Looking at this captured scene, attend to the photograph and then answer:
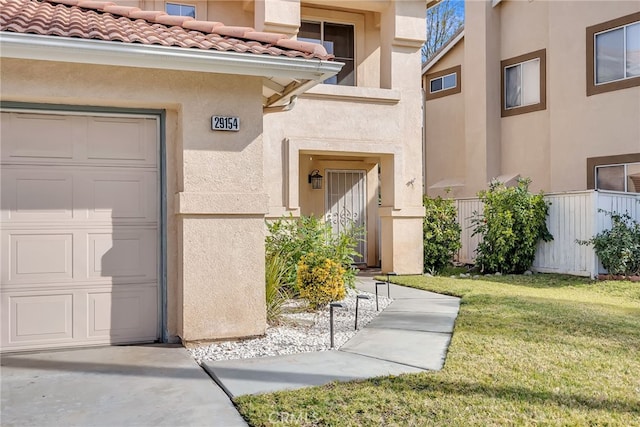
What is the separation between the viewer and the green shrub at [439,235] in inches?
591

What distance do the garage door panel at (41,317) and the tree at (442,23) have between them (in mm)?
27540

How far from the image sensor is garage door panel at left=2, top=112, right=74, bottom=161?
657 cm

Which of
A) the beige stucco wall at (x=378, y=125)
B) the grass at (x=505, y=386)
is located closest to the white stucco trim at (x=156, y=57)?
the grass at (x=505, y=386)

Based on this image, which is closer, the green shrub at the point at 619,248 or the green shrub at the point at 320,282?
the green shrub at the point at 320,282

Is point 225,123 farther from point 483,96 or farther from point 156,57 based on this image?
point 483,96

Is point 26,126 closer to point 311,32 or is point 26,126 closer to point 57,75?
point 57,75

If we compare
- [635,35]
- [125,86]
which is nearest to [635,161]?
[635,35]

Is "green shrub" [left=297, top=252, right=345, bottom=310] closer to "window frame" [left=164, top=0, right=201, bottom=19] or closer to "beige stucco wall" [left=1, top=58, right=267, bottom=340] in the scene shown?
"beige stucco wall" [left=1, top=58, right=267, bottom=340]

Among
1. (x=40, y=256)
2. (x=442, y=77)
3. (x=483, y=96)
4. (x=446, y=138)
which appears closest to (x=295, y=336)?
(x=40, y=256)

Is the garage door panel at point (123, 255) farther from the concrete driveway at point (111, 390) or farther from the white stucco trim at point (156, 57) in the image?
the white stucco trim at point (156, 57)

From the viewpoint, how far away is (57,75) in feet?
20.9

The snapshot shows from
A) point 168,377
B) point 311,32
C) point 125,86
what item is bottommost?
point 168,377

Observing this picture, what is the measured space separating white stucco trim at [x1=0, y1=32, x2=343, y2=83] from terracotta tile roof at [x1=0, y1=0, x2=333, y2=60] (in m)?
0.09

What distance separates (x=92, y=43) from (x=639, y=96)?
13596 mm
